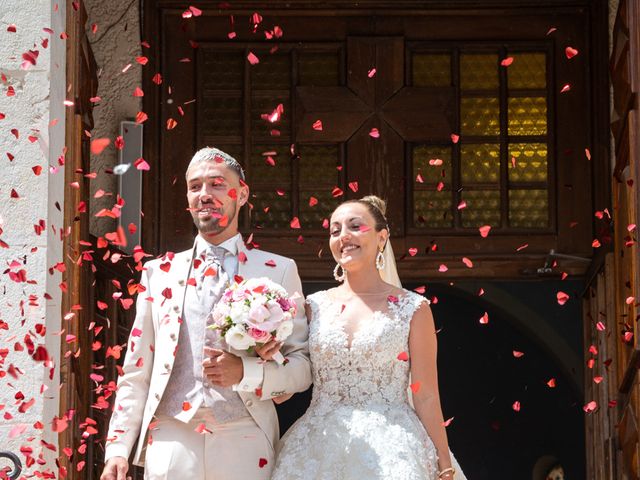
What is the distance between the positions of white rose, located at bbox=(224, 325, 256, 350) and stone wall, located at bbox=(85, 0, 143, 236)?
10.5 feet

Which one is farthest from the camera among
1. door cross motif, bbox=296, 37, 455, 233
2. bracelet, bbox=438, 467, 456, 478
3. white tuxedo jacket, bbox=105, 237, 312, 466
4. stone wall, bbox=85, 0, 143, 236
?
door cross motif, bbox=296, 37, 455, 233

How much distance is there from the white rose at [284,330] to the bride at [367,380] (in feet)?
1.54

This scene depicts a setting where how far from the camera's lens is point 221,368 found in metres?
4.91

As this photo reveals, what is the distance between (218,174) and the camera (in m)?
5.25

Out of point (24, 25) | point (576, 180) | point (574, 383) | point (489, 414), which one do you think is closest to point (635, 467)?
point (576, 180)

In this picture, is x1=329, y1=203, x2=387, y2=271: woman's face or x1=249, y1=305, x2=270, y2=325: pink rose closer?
x1=249, y1=305, x2=270, y2=325: pink rose

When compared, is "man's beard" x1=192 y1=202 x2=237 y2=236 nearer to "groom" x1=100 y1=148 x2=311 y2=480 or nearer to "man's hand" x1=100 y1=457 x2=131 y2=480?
"groom" x1=100 y1=148 x2=311 y2=480

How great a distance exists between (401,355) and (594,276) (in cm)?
264

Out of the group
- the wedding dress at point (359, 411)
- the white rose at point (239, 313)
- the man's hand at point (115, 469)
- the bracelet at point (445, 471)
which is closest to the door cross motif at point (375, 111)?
the wedding dress at point (359, 411)

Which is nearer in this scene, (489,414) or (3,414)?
(3,414)

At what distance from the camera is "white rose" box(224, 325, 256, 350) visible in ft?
16.2

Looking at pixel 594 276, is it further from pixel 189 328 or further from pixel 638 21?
pixel 189 328

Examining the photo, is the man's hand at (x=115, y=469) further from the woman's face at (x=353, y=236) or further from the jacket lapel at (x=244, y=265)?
the woman's face at (x=353, y=236)

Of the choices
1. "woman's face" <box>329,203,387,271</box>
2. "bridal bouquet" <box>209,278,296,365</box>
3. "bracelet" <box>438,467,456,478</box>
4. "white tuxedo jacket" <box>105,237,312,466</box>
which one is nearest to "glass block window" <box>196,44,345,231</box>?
"woman's face" <box>329,203,387,271</box>
